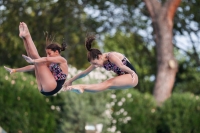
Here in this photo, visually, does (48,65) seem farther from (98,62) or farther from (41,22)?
(41,22)

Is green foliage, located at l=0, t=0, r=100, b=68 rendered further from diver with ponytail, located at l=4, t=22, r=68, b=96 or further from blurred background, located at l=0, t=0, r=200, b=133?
diver with ponytail, located at l=4, t=22, r=68, b=96

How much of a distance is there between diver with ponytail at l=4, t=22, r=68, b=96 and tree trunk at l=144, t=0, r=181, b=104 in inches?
565

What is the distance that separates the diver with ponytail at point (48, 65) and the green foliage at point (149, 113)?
13.2m

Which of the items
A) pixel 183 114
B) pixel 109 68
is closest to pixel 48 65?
pixel 109 68

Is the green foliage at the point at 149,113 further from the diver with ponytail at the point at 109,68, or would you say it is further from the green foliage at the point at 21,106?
the diver with ponytail at the point at 109,68

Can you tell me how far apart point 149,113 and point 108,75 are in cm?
207

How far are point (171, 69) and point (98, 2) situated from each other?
16.3 ft

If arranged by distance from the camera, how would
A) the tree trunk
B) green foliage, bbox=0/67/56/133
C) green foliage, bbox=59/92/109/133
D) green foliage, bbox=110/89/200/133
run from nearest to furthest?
1. green foliage, bbox=0/67/56/133
2. green foliage, bbox=59/92/109/133
3. green foliage, bbox=110/89/200/133
4. the tree trunk

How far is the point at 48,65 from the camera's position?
687cm

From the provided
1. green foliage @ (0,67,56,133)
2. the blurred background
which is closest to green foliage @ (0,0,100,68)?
the blurred background

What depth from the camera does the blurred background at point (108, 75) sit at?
17969 mm

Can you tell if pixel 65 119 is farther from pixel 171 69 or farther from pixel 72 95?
pixel 171 69

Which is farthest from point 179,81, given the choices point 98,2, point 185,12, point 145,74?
point 98,2

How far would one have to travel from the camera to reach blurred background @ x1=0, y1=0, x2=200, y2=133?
17969 millimetres
